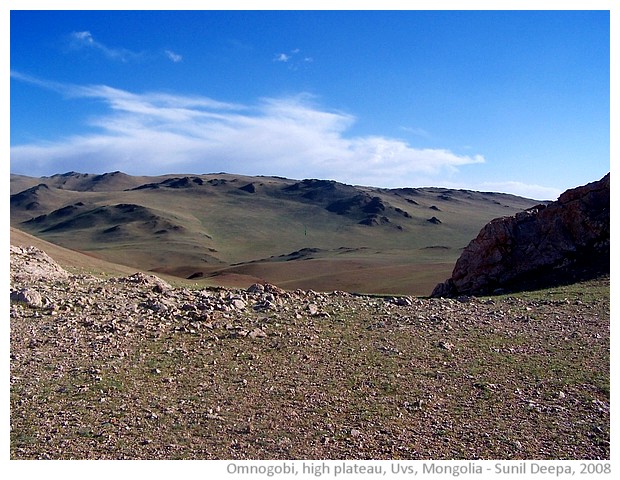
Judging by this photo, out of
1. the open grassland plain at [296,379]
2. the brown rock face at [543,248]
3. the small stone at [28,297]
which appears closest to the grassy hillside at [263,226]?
the brown rock face at [543,248]

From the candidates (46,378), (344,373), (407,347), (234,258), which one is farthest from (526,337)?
(234,258)

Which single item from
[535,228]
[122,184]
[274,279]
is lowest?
[274,279]

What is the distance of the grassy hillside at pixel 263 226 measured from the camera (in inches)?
2296

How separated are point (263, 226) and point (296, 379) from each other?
91256mm

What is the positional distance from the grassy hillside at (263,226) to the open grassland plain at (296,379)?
21482 millimetres

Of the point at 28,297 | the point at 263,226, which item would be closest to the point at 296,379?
the point at 28,297

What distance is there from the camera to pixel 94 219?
101 meters

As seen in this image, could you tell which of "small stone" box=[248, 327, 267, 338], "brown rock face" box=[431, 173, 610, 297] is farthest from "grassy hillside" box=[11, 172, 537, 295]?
"small stone" box=[248, 327, 267, 338]

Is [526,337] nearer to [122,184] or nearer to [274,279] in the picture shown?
[274,279]

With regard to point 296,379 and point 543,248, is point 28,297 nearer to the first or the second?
point 296,379

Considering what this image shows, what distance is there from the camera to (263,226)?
98.1m

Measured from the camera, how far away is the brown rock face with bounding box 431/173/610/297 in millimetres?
16109

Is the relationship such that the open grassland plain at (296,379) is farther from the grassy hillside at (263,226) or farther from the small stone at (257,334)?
the grassy hillside at (263,226)
